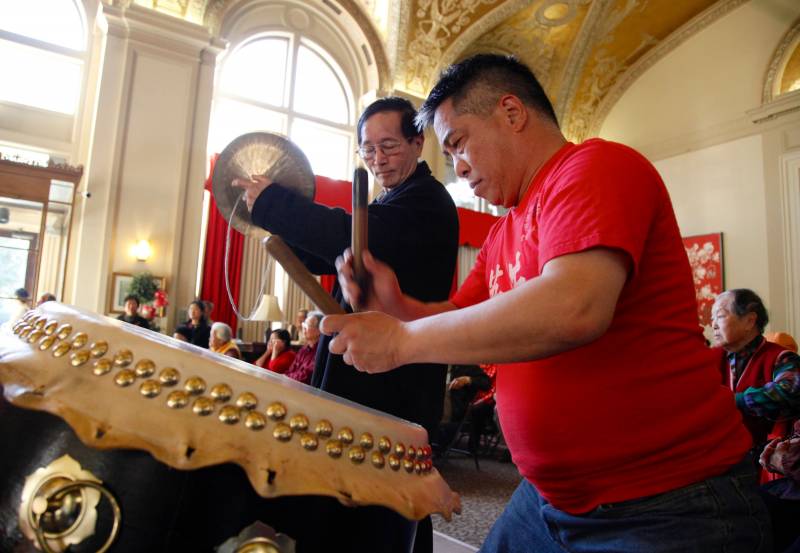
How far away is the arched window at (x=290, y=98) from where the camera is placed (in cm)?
779

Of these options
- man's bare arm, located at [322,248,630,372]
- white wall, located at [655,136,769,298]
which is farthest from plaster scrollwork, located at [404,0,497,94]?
man's bare arm, located at [322,248,630,372]

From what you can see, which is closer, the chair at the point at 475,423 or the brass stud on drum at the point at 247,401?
the brass stud on drum at the point at 247,401

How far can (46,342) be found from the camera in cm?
45

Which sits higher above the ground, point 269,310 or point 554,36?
point 554,36

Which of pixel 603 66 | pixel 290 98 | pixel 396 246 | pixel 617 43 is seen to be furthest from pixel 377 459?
pixel 603 66

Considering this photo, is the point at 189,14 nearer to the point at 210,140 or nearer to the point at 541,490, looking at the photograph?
the point at 210,140

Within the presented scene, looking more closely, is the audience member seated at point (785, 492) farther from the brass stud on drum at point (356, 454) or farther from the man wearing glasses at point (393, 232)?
the brass stud on drum at point (356, 454)

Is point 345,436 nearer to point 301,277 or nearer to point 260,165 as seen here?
point 301,277

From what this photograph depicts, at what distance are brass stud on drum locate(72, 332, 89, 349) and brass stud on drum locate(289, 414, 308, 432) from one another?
174 millimetres

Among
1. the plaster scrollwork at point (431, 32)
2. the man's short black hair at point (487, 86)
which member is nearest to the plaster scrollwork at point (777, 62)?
the plaster scrollwork at point (431, 32)

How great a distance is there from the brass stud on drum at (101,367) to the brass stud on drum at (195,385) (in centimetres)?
6

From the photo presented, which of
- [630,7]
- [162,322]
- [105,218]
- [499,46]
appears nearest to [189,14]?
[105,218]

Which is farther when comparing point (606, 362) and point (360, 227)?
point (360, 227)

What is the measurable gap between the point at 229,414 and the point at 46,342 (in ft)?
0.57
